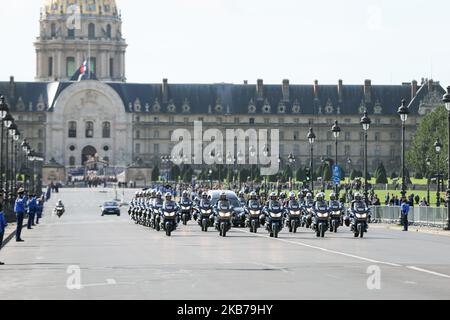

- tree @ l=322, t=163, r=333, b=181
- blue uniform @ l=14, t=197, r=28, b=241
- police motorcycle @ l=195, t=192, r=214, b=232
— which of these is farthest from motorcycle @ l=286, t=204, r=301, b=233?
tree @ l=322, t=163, r=333, b=181

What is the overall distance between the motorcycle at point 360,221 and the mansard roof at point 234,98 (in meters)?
147

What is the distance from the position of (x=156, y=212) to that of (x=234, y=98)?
14212 centimetres

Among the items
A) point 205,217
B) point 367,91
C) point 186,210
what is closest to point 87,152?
point 367,91

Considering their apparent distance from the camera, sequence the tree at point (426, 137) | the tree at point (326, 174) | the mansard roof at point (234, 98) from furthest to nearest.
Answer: the mansard roof at point (234, 98) < the tree at point (426, 137) < the tree at point (326, 174)

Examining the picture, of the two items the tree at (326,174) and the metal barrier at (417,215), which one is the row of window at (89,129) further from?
the metal barrier at (417,215)

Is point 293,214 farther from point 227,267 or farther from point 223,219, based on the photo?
point 227,267

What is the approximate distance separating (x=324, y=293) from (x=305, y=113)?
171841mm

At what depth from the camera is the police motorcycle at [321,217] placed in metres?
43.7

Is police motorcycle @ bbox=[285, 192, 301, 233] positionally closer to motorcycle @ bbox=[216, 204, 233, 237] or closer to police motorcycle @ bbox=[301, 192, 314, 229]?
police motorcycle @ bbox=[301, 192, 314, 229]

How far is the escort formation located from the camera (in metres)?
43.2

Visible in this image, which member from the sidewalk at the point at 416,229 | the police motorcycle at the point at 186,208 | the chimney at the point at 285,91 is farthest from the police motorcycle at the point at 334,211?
the chimney at the point at 285,91

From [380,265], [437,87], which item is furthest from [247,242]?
[437,87]

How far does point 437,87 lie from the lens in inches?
7293
